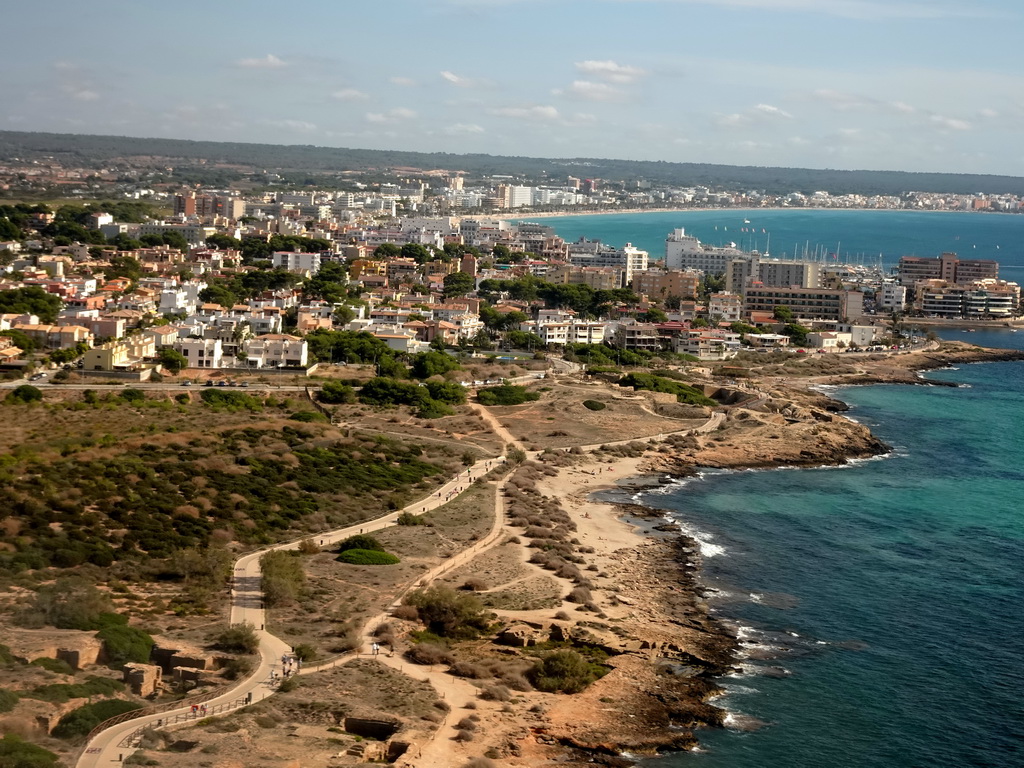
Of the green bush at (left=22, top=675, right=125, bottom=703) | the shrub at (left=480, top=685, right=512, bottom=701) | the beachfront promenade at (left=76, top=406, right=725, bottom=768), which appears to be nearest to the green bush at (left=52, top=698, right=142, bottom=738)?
the beachfront promenade at (left=76, top=406, right=725, bottom=768)

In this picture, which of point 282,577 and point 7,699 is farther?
point 282,577

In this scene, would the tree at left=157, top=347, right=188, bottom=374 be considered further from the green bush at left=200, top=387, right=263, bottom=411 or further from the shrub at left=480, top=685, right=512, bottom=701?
the shrub at left=480, top=685, right=512, bottom=701

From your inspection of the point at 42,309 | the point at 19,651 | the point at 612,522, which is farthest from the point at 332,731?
the point at 42,309

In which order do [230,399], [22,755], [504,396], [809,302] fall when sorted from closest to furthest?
1. [22,755]
2. [230,399]
3. [504,396]
4. [809,302]

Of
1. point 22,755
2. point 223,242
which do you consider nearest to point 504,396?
point 22,755

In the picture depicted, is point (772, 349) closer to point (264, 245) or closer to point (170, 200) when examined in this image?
point (264, 245)

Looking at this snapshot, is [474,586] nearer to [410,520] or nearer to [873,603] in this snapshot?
[410,520]

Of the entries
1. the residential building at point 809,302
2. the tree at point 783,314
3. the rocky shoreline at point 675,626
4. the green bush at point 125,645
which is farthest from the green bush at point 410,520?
the residential building at point 809,302
